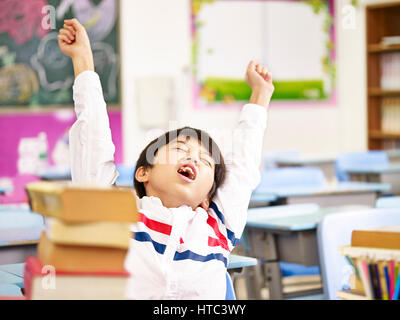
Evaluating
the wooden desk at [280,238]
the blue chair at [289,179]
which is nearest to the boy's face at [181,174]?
the wooden desk at [280,238]

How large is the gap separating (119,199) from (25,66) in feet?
17.3

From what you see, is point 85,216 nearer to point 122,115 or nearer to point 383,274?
point 383,274

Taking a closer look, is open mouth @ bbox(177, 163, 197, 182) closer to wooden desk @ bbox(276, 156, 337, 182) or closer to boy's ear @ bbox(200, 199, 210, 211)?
boy's ear @ bbox(200, 199, 210, 211)

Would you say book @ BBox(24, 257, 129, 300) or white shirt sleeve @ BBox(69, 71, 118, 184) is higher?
white shirt sleeve @ BBox(69, 71, 118, 184)

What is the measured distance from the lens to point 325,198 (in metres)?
3.94

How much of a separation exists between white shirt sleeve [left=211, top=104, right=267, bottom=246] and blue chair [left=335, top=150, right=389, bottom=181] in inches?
163

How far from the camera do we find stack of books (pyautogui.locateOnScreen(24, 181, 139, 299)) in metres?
0.86

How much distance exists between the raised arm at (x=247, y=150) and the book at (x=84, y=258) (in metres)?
0.69

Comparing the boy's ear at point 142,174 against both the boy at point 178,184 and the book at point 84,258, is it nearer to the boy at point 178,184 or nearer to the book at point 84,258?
the boy at point 178,184

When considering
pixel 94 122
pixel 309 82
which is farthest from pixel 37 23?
pixel 94 122

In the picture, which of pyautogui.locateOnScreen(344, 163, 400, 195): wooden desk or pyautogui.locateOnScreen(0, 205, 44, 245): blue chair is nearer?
pyautogui.locateOnScreen(0, 205, 44, 245): blue chair

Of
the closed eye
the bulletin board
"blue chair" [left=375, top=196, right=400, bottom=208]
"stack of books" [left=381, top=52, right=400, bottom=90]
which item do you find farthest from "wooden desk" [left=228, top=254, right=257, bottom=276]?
"stack of books" [left=381, top=52, right=400, bottom=90]
